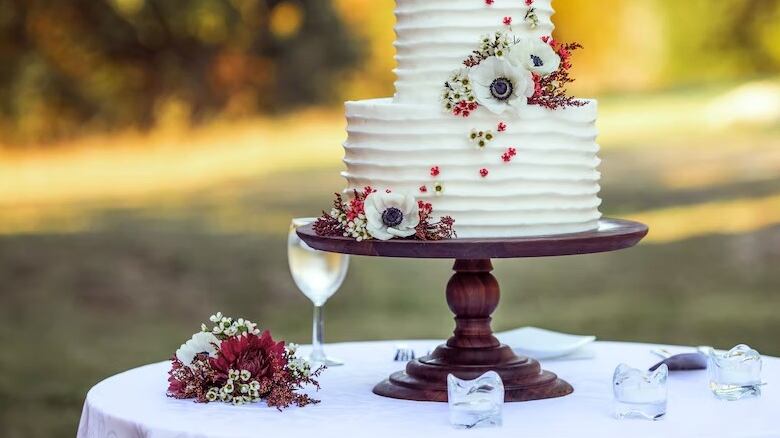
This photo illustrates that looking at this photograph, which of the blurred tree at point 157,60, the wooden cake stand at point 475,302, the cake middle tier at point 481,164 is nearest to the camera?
the wooden cake stand at point 475,302

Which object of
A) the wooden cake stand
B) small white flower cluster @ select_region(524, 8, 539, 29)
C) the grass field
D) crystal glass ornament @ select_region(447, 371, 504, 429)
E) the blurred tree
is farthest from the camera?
the blurred tree

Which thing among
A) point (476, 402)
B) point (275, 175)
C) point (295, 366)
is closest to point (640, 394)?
point (476, 402)

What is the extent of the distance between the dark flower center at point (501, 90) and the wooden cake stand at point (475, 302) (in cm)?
26

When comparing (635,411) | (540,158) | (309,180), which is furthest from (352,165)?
(309,180)

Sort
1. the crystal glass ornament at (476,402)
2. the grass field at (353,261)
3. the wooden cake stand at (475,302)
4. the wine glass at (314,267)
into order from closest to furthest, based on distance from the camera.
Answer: the crystal glass ornament at (476,402), the wooden cake stand at (475,302), the wine glass at (314,267), the grass field at (353,261)

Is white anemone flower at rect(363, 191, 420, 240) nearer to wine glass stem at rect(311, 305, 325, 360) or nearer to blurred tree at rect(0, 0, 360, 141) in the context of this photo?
wine glass stem at rect(311, 305, 325, 360)

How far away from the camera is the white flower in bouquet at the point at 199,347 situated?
2.59m

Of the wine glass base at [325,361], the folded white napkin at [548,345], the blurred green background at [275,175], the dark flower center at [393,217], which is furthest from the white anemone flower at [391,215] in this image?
the blurred green background at [275,175]

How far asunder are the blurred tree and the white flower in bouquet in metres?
5.37

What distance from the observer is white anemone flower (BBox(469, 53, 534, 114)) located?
253cm

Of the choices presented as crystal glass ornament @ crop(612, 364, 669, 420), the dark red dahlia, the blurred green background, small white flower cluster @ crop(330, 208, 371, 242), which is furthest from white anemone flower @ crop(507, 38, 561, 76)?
the blurred green background

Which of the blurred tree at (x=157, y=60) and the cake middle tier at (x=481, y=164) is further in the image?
the blurred tree at (x=157, y=60)

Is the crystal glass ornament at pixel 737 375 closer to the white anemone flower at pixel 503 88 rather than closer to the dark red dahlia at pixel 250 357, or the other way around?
the white anemone flower at pixel 503 88

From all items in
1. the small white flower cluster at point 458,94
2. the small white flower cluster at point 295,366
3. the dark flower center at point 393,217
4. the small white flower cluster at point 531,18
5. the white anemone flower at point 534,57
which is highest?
the small white flower cluster at point 531,18
